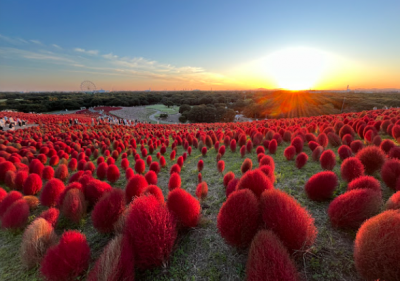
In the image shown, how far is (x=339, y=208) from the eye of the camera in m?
2.21

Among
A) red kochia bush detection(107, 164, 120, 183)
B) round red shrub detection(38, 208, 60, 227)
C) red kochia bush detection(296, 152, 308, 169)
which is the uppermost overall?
red kochia bush detection(296, 152, 308, 169)

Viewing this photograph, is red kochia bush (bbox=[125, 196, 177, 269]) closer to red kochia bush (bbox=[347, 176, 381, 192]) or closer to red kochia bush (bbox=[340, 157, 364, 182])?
red kochia bush (bbox=[347, 176, 381, 192])

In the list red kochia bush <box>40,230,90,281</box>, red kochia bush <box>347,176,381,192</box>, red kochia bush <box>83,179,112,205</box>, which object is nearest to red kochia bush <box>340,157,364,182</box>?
red kochia bush <box>347,176,381,192</box>

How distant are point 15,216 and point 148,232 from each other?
3.12m

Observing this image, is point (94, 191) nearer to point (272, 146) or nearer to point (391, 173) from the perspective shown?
point (391, 173)

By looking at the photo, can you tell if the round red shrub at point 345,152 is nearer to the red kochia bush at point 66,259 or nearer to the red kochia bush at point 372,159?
the red kochia bush at point 372,159

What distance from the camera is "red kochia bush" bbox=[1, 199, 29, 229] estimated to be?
125 inches

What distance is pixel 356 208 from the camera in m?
2.08

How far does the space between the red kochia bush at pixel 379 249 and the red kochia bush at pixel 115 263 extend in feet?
→ 7.18

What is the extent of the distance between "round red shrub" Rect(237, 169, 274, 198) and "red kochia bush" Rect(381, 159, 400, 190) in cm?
214

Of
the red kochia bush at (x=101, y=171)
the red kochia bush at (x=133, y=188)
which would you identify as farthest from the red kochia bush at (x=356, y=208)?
the red kochia bush at (x=101, y=171)

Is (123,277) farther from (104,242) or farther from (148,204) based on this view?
(104,242)

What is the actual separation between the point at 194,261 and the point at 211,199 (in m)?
1.74

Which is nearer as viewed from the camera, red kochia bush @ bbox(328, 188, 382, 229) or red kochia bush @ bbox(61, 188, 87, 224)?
red kochia bush @ bbox(328, 188, 382, 229)
